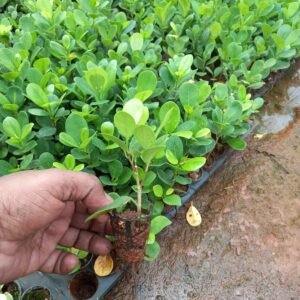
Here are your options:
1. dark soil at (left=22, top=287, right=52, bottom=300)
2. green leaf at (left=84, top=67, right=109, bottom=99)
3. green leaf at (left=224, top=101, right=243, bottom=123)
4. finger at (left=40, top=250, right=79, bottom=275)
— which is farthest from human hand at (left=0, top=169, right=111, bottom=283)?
green leaf at (left=224, top=101, right=243, bottom=123)

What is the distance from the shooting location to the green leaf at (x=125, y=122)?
3.25 ft

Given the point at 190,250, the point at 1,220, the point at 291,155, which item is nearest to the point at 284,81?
the point at 291,155

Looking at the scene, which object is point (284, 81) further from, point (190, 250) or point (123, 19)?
point (190, 250)

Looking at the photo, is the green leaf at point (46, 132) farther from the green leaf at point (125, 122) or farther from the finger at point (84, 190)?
the green leaf at point (125, 122)

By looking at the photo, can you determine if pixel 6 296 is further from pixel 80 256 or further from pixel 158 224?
pixel 158 224

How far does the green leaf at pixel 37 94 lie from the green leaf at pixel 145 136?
51cm

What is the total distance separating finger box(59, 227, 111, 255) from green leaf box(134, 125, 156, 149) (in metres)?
0.48

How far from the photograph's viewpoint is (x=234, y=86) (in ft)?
5.90

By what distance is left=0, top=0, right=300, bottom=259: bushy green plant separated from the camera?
4.44 feet

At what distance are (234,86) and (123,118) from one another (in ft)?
3.06

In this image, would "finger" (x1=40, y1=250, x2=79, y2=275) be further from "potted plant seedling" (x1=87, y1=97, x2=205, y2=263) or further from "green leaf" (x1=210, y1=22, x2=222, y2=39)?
"green leaf" (x1=210, y1=22, x2=222, y2=39)

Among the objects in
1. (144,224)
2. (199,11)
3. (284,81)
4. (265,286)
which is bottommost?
(265,286)

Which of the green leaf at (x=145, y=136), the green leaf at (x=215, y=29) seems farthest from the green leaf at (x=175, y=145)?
the green leaf at (x=215, y=29)

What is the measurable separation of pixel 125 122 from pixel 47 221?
0.45 meters
